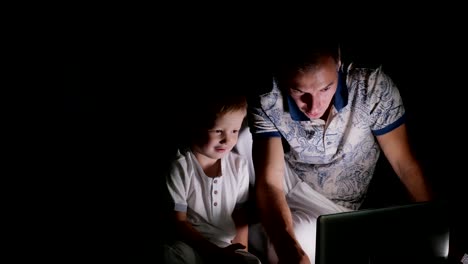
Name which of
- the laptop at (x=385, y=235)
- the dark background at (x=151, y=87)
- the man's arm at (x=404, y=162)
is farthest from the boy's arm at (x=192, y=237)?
the man's arm at (x=404, y=162)

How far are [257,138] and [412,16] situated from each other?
3.11ft

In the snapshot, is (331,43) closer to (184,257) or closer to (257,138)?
(257,138)

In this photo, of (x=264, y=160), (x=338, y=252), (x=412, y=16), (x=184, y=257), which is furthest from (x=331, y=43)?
(x=184, y=257)

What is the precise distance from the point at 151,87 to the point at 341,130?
3.00 feet

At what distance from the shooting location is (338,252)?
1473 millimetres

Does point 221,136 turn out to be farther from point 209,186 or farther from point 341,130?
point 341,130

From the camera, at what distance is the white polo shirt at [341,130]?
208cm

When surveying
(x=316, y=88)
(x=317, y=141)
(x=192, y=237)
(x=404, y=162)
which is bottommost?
(x=192, y=237)

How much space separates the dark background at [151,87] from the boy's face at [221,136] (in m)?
0.13

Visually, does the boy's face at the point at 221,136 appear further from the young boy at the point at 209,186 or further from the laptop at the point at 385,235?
the laptop at the point at 385,235

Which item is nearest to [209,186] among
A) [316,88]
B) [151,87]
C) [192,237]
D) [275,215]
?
[192,237]

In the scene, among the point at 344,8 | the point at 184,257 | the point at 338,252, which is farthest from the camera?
the point at 344,8

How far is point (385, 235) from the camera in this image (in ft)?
4.99

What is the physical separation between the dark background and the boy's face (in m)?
0.13
